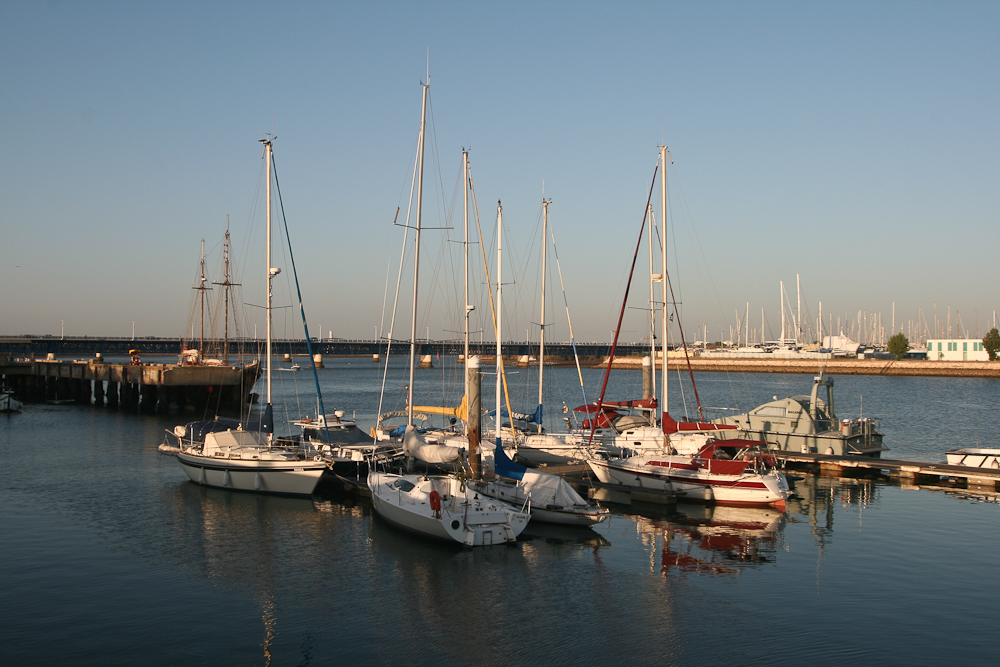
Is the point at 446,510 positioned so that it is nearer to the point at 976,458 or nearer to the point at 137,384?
the point at 976,458

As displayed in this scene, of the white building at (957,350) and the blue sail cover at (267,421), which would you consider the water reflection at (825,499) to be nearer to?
the blue sail cover at (267,421)

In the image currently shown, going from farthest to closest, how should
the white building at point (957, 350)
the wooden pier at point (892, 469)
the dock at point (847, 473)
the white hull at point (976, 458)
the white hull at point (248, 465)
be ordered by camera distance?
the white building at point (957, 350) → the white hull at point (976, 458) → the wooden pier at point (892, 469) → the dock at point (847, 473) → the white hull at point (248, 465)

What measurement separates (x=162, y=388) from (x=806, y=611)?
65179 mm

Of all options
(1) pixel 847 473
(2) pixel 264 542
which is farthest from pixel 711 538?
(2) pixel 264 542

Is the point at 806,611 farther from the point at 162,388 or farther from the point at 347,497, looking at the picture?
Result: the point at 162,388

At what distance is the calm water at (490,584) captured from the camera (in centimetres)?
1444

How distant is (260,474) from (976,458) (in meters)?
30.2

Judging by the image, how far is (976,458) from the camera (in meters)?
31.9

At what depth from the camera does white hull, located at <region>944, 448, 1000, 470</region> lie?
3131 cm

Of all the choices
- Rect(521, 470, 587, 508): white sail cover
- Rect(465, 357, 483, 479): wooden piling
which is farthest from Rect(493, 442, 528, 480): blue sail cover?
Rect(465, 357, 483, 479): wooden piling

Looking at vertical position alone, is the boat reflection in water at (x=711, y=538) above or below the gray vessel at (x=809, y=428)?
below

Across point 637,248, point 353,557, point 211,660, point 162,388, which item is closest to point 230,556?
point 353,557

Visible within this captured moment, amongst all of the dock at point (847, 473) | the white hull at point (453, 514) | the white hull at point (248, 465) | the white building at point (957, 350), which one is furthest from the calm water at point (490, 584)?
the white building at point (957, 350)

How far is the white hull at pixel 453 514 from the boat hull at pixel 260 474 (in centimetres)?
499
